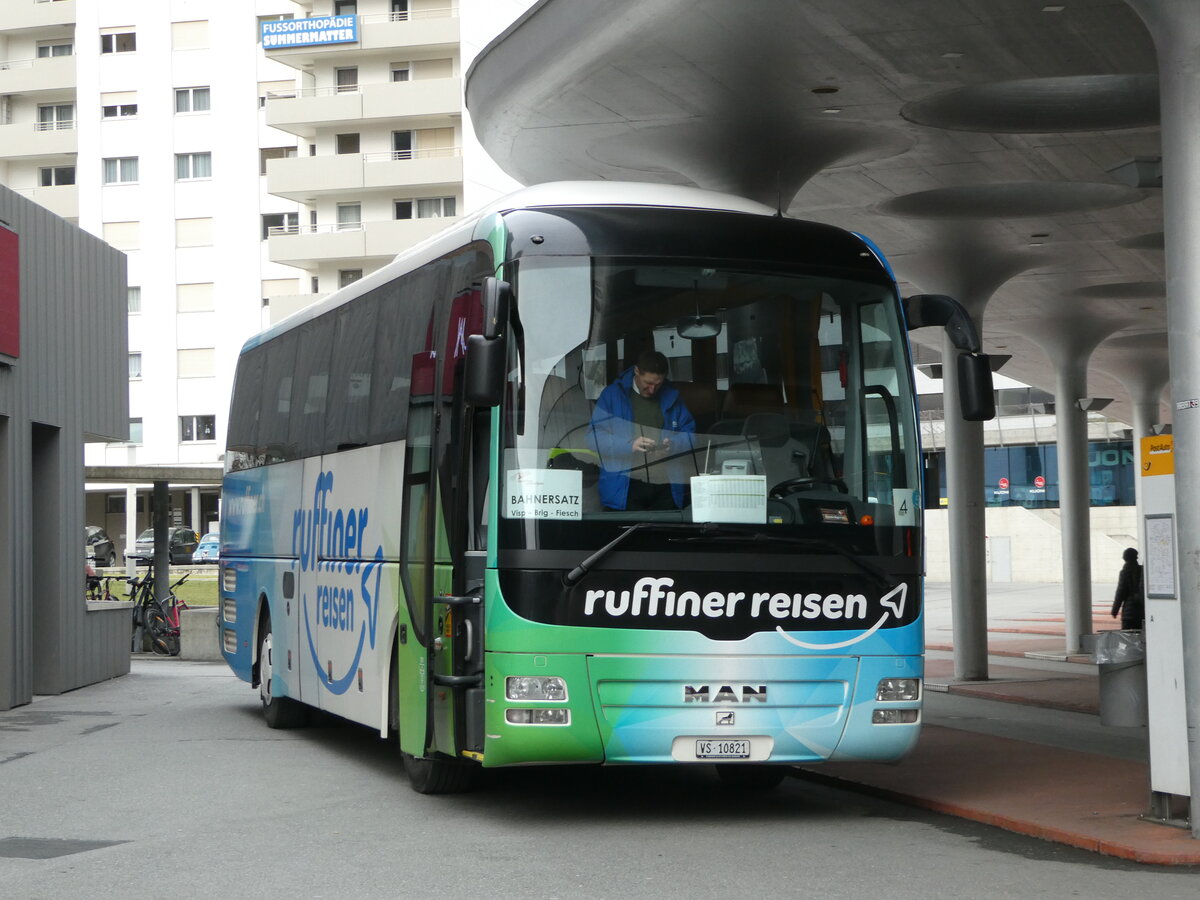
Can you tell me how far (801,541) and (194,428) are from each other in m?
64.6

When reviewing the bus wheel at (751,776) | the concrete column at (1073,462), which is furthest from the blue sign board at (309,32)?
the bus wheel at (751,776)

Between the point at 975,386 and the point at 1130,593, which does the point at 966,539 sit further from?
the point at 975,386

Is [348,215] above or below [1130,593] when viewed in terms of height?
above

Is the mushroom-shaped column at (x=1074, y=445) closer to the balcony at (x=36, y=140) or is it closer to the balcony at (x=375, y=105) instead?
the balcony at (x=375, y=105)

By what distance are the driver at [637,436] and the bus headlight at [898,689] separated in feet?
5.51

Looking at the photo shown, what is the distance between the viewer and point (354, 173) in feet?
217

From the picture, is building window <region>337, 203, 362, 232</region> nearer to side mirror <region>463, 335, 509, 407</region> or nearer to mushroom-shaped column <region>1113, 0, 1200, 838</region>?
side mirror <region>463, 335, 509, 407</region>

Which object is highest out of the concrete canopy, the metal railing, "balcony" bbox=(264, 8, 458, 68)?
"balcony" bbox=(264, 8, 458, 68)

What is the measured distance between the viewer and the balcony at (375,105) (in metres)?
65.8

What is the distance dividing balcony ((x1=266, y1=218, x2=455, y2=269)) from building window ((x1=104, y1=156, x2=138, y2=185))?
9.75 metres

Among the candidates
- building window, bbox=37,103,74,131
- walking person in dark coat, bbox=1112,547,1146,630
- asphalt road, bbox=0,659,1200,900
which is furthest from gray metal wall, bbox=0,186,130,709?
building window, bbox=37,103,74,131

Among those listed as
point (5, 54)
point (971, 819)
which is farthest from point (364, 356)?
point (5, 54)

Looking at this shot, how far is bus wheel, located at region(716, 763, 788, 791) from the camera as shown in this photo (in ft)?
37.6

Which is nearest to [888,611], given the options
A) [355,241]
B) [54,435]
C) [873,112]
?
[873,112]
